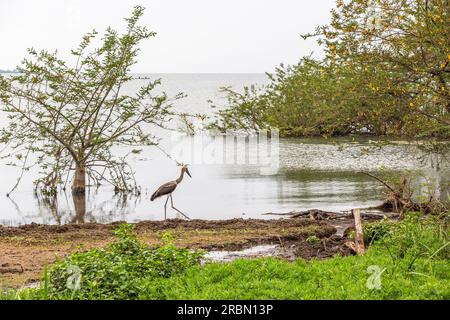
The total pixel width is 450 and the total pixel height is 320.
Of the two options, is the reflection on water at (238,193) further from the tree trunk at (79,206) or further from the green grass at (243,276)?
the green grass at (243,276)

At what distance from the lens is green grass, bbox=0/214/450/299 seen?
7656 mm

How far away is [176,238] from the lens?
41.6 feet

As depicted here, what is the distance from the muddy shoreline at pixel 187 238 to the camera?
11031 millimetres

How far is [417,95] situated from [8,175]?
15840mm

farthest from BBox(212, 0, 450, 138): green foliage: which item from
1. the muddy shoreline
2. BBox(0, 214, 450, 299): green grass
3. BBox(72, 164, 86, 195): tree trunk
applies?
BBox(72, 164, 86, 195): tree trunk

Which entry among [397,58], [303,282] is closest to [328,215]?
[397,58]

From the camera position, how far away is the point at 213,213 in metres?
16.8

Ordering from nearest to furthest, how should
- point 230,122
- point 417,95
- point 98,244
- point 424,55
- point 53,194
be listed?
point 98,244 < point 424,55 < point 417,95 < point 53,194 < point 230,122

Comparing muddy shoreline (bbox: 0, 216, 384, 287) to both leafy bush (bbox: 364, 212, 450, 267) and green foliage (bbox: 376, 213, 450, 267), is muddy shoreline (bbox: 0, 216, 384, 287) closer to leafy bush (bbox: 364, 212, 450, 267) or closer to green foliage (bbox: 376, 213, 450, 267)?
leafy bush (bbox: 364, 212, 450, 267)

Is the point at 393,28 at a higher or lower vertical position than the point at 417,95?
higher

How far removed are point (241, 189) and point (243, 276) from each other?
Answer: 11.9 meters

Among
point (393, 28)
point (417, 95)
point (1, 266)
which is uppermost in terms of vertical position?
point (393, 28)
